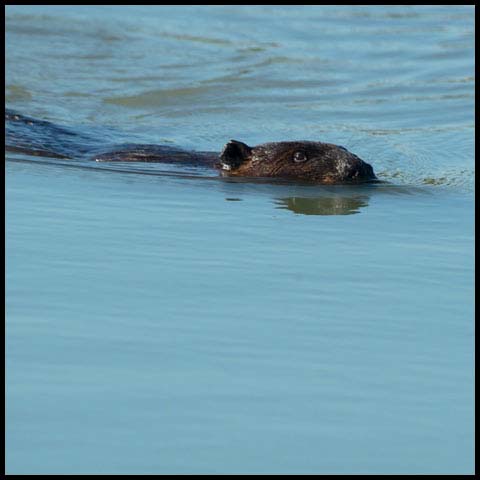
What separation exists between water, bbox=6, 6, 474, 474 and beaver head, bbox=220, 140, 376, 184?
224 mm

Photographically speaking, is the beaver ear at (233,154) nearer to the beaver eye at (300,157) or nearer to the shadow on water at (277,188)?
the shadow on water at (277,188)

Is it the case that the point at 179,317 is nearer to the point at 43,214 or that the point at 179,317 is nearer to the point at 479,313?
the point at 479,313

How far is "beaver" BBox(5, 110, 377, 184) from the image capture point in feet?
32.1

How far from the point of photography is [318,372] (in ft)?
16.9

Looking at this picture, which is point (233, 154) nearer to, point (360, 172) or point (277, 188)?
point (277, 188)

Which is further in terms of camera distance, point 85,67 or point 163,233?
point 85,67

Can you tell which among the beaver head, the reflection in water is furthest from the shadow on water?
the beaver head

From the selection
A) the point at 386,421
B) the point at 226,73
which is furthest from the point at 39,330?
the point at 226,73

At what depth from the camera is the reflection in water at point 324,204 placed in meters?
8.55

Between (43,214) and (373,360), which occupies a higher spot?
(43,214)

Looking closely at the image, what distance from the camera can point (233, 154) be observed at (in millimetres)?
10078

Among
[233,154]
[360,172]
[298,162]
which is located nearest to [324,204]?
[360,172]

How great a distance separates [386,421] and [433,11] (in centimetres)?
1416

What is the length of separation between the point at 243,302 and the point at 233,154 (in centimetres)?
413
